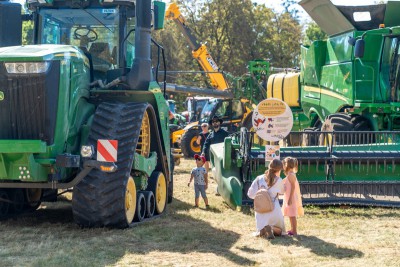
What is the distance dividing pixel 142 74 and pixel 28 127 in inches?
75.3

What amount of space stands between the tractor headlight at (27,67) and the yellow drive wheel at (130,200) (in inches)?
67.1

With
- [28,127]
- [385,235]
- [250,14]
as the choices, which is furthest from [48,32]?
[250,14]

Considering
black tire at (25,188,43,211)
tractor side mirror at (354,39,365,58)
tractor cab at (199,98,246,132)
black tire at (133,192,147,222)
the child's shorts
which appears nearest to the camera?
black tire at (133,192,147,222)

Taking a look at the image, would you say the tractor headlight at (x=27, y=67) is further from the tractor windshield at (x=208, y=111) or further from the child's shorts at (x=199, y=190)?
the tractor windshield at (x=208, y=111)

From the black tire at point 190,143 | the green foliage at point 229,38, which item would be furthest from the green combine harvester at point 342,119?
the green foliage at point 229,38

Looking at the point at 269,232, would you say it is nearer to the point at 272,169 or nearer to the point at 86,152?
the point at 272,169

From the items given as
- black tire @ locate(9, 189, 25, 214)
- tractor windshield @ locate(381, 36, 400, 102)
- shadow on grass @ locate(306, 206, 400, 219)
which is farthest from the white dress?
tractor windshield @ locate(381, 36, 400, 102)

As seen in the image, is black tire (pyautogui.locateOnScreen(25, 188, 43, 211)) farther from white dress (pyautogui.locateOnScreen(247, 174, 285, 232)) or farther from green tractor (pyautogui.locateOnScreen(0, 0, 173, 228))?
white dress (pyautogui.locateOnScreen(247, 174, 285, 232))

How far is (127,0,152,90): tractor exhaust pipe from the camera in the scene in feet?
31.2

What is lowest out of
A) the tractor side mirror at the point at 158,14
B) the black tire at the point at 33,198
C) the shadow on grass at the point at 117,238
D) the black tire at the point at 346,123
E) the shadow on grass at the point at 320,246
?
the shadow on grass at the point at 320,246

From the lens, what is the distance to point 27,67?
28.7ft

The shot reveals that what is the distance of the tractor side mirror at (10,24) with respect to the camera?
9.93m

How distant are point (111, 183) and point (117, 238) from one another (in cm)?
67

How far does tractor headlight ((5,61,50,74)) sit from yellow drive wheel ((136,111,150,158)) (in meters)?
1.85
